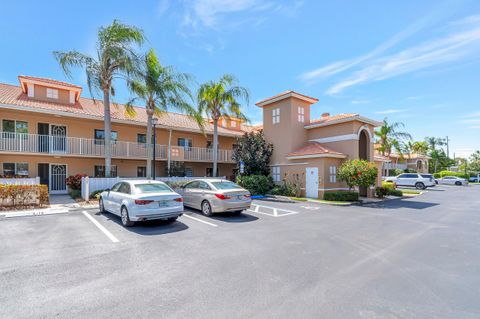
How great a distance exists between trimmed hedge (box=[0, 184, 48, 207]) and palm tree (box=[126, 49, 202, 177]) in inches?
229

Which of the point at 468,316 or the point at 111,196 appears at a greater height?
the point at 111,196

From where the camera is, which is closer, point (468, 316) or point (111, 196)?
point (468, 316)

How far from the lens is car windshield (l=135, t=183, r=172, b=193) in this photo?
28.5 ft

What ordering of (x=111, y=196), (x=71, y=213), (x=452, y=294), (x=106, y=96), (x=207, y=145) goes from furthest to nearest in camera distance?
(x=207, y=145), (x=106, y=96), (x=71, y=213), (x=111, y=196), (x=452, y=294)

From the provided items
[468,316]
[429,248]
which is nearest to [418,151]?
[429,248]

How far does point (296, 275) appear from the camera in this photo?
477cm

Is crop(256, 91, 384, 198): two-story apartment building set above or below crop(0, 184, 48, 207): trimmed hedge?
above

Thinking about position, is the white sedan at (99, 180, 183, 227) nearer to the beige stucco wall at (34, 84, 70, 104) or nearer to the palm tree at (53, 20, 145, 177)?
the palm tree at (53, 20, 145, 177)

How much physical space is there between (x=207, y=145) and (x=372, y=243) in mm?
19336

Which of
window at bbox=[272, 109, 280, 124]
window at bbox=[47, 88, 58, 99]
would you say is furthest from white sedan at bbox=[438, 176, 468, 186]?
window at bbox=[47, 88, 58, 99]

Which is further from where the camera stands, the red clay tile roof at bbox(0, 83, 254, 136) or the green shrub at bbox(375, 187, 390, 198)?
the green shrub at bbox(375, 187, 390, 198)

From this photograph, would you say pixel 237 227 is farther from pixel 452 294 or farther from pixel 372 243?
pixel 452 294

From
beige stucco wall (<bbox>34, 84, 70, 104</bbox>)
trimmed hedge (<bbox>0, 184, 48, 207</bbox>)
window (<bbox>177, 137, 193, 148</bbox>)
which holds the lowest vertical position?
trimmed hedge (<bbox>0, 184, 48, 207</bbox>)

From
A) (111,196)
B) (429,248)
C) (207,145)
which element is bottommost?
(429,248)
